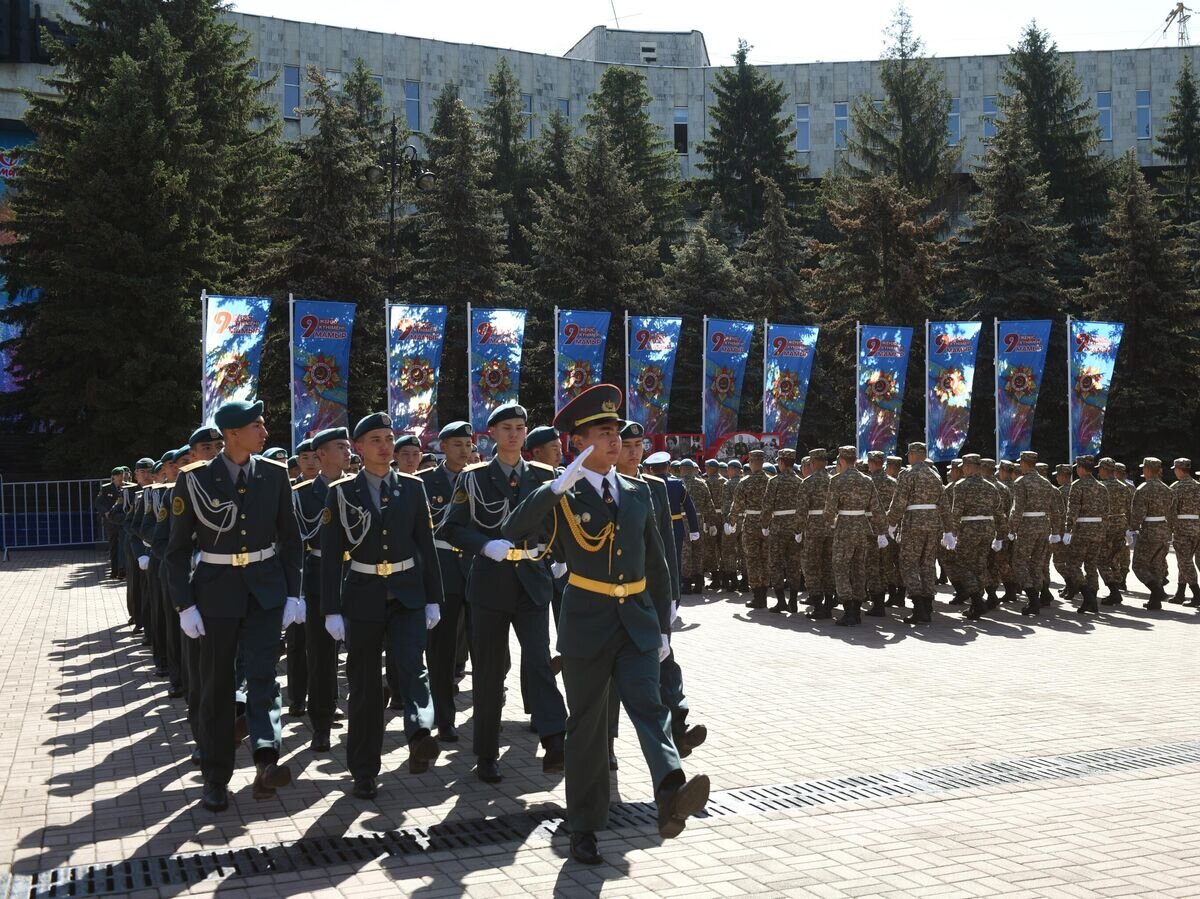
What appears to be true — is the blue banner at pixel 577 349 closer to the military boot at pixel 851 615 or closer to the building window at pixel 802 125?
the military boot at pixel 851 615

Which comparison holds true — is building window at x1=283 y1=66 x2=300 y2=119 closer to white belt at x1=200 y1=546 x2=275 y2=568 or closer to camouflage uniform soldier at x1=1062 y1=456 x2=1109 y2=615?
camouflage uniform soldier at x1=1062 y1=456 x2=1109 y2=615

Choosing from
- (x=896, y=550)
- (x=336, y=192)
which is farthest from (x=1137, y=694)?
(x=336, y=192)

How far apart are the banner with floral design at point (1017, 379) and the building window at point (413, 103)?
120 ft

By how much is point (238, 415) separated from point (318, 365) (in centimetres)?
1532

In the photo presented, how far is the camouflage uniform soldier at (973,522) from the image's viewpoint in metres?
14.8

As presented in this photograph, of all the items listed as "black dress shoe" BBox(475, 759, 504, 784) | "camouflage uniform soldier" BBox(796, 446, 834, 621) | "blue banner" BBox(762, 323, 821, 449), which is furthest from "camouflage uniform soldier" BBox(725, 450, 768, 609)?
"black dress shoe" BBox(475, 759, 504, 784)

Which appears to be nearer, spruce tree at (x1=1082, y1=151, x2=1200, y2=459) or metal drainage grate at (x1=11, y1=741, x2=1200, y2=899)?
metal drainage grate at (x1=11, y1=741, x2=1200, y2=899)

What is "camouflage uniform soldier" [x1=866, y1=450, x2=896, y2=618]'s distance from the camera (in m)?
14.7

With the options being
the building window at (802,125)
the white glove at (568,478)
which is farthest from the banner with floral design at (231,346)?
the building window at (802,125)

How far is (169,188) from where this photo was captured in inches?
1216

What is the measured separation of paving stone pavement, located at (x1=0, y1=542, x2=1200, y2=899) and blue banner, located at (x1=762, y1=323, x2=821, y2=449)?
43.7 feet

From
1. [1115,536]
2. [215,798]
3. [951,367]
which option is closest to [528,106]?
[951,367]

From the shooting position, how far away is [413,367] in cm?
2233

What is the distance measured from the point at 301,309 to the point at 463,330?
15421 mm
